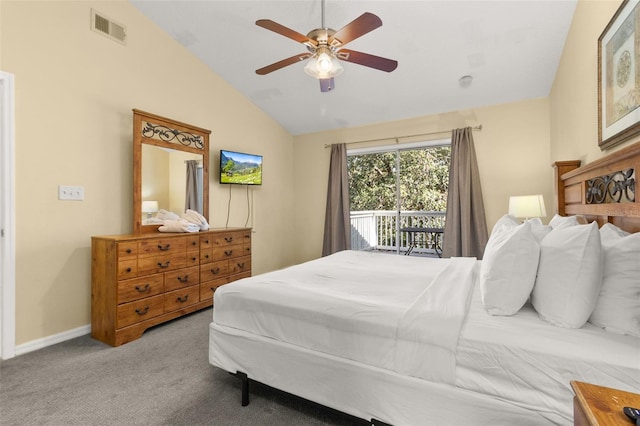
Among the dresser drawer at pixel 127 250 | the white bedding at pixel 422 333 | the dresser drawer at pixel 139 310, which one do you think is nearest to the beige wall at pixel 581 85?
the white bedding at pixel 422 333

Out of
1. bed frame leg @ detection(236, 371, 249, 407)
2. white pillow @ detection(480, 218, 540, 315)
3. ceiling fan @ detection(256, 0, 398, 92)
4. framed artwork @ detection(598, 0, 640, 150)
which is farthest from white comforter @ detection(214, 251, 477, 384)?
ceiling fan @ detection(256, 0, 398, 92)

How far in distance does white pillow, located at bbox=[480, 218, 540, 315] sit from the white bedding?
0.19 feet

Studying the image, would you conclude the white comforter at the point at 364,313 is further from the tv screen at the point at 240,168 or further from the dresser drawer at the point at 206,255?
the tv screen at the point at 240,168

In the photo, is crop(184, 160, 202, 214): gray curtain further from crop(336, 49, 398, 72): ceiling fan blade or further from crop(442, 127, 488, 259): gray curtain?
crop(442, 127, 488, 259): gray curtain

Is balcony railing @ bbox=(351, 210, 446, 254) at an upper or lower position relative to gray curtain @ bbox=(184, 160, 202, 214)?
lower

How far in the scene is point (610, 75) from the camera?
1833mm

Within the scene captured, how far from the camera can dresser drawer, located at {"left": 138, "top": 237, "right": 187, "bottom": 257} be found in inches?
104

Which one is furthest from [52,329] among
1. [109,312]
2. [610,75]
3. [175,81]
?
[610,75]

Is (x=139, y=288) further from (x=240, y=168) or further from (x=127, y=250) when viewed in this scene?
(x=240, y=168)

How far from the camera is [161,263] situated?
9.12ft

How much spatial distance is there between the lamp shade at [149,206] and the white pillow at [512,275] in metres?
3.07

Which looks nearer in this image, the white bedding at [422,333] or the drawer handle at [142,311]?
the white bedding at [422,333]

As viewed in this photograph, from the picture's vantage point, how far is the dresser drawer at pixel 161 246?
2.64 metres

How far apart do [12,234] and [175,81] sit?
222cm
